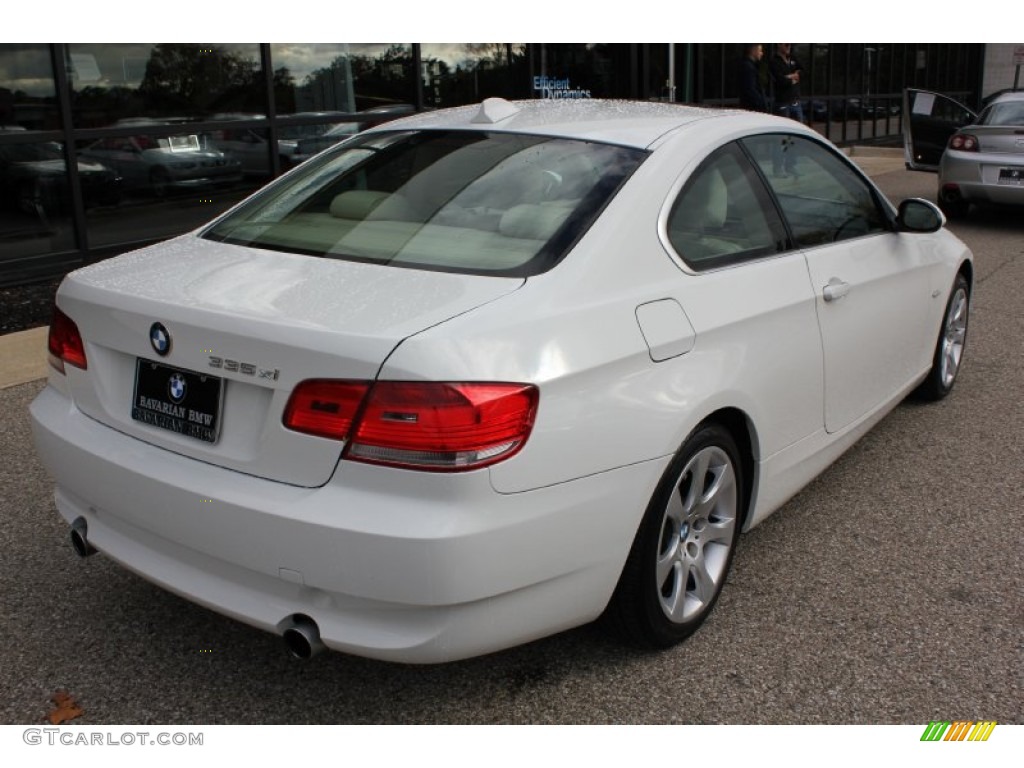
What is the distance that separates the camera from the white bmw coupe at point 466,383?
2475mm

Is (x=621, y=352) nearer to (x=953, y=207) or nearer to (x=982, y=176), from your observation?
(x=982, y=176)

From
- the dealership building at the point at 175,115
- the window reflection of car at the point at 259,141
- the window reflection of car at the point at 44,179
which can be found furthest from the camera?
the window reflection of car at the point at 259,141

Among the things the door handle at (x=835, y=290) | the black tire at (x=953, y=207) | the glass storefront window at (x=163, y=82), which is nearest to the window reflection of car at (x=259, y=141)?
the glass storefront window at (x=163, y=82)

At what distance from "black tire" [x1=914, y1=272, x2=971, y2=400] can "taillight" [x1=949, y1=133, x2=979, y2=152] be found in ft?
22.1

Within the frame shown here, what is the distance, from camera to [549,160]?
3359 mm

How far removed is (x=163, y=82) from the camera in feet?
31.0

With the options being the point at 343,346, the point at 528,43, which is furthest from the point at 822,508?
the point at 528,43

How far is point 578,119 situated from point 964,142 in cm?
940

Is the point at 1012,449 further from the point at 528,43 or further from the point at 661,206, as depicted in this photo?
the point at 528,43

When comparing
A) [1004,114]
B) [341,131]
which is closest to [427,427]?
[341,131]

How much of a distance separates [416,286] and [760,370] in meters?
1.16

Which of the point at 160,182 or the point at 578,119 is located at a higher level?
the point at 578,119

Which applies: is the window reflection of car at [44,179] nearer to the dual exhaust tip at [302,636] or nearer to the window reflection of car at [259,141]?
the window reflection of car at [259,141]

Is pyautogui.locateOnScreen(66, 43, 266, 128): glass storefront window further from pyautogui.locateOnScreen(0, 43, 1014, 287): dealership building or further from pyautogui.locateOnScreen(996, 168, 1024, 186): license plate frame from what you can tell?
pyautogui.locateOnScreen(996, 168, 1024, 186): license plate frame
